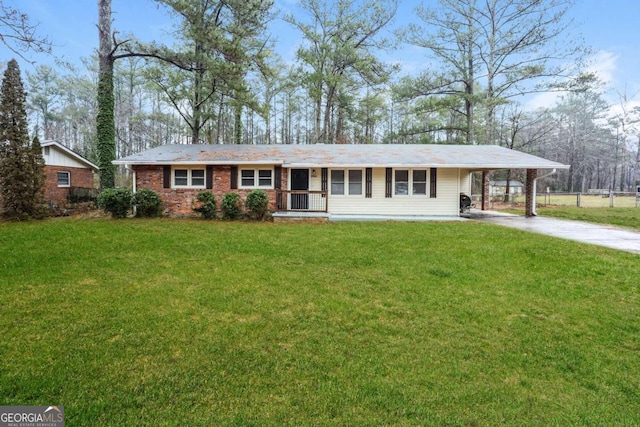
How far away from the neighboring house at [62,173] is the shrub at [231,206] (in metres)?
9.70

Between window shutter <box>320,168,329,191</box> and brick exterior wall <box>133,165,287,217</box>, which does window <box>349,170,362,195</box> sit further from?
brick exterior wall <box>133,165,287,217</box>

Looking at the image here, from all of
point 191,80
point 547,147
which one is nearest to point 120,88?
point 191,80

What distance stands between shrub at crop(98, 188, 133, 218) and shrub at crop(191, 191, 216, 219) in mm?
2354

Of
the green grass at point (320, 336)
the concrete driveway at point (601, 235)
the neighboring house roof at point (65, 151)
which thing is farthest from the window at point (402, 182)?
the neighboring house roof at point (65, 151)

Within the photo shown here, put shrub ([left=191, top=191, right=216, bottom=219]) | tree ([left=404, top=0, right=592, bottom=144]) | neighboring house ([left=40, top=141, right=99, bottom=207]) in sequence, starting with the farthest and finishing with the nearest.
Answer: tree ([left=404, top=0, right=592, bottom=144])
neighboring house ([left=40, top=141, right=99, bottom=207])
shrub ([left=191, top=191, right=216, bottom=219])

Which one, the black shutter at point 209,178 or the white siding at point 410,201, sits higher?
the black shutter at point 209,178

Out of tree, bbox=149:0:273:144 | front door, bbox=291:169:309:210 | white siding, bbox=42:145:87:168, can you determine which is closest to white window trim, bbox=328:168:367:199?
front door, bbox=291:169:309:210

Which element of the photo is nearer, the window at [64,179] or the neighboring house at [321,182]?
the neighboring house at [321,182]

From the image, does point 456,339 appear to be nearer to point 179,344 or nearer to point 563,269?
point 179,344

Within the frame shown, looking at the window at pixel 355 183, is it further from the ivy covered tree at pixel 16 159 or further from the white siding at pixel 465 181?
the ivy covered tree at pixel 16 159

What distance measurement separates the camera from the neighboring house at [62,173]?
16172 millimetres

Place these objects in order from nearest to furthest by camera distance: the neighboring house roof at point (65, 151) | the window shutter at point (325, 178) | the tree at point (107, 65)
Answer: the window shutter at point (325, 178)
the tree at point (107, 65)
the neighboring house roof at point (65, 151)

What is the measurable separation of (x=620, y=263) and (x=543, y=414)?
5646mm

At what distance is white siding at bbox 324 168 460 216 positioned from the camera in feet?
43.1
